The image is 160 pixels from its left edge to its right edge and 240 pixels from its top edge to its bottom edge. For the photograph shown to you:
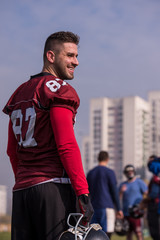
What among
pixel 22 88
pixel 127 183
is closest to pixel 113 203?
pixel 127 183

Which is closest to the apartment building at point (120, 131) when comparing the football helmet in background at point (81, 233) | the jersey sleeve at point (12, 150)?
the jersey sleeve at point (12, 150)

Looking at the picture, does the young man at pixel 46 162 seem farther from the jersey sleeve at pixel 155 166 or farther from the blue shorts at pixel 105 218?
the blue shorts at pixel 105 218

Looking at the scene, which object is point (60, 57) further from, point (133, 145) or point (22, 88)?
point (133, 145)

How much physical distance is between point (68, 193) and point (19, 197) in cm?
35

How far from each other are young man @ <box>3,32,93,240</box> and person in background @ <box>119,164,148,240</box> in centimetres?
899

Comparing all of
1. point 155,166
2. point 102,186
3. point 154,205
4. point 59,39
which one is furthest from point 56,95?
point 154,205

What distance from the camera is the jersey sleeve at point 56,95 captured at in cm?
337

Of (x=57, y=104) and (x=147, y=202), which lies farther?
(x=147, y=202)

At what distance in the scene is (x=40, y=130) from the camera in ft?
11.4

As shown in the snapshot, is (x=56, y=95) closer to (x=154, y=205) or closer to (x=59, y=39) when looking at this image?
(x=59, y=39)

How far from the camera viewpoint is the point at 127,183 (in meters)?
12.8

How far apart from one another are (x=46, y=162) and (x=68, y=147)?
0.21 m

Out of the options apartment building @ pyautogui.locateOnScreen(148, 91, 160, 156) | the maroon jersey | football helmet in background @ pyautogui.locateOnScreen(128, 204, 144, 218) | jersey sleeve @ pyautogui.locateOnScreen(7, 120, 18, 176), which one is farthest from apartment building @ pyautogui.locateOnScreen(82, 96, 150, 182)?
the maroon jersey

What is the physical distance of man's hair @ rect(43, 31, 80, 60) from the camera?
12.2ft
